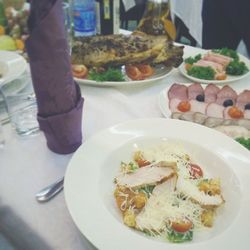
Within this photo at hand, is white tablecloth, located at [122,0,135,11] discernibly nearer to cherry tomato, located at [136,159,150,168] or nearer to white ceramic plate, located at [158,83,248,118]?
white ceramic plate, located at [158,83,248,118]

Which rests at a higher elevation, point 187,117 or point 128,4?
point 187,117

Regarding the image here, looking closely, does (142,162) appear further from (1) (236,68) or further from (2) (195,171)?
(1) (236,68)

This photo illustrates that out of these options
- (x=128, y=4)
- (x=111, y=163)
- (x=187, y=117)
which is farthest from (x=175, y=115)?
(x=128, y=4)

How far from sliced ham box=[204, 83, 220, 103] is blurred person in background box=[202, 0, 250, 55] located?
1.21 metres

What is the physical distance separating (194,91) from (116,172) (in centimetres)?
44

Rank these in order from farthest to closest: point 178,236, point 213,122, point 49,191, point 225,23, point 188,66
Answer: point 225,23
point 188,66
point 213,122
point 49,191
point 178,236

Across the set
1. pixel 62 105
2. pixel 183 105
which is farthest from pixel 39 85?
pixel 183 105

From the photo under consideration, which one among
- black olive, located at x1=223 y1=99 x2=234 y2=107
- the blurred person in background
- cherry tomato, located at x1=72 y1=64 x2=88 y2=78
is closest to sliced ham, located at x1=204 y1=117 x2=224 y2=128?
black olive, located at x1=223 y1=99 x2=234 y2=107

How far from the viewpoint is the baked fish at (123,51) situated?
3.92ft

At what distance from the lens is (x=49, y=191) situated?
2.34 ft

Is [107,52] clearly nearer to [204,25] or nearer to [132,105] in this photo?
[132,105]

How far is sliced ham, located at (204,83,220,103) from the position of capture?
1.05m

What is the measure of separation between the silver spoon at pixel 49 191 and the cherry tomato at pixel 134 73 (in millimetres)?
553

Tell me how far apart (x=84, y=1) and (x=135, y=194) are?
0.87m
